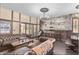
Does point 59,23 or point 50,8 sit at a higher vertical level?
point 50,8

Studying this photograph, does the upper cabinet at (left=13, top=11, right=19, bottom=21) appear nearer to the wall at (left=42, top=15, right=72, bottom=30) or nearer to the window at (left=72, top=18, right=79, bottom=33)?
the wall at (left=42, top=15, right=72, bottom=30)

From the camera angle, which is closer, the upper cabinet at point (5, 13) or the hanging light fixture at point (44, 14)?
the upper cabinet at point (5, 13)

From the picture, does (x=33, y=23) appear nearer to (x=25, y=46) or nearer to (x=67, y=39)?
(x=25, y=46)

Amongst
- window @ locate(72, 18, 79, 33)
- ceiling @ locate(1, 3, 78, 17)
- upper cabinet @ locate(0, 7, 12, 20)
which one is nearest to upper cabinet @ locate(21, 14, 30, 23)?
ceiling @ locate(1, 3, 78, 17)

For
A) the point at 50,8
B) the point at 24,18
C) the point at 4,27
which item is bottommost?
the point at 4,27

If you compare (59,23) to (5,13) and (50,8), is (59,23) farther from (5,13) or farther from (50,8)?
(5,13)

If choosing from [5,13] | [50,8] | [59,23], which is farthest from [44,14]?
[5,13]

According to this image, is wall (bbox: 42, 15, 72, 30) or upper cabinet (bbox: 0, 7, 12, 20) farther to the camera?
wall (bbox: 42, 15, 72, 30)

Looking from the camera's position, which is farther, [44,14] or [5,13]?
[44,14]

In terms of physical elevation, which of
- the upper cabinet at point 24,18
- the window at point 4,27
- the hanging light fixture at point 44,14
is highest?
the hanging light fixture at point 44,14

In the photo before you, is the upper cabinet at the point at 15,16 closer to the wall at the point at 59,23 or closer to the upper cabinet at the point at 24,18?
the upper cabinet at the point at 24,18

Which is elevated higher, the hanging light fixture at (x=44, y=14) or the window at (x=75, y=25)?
the hanging light fixture at (x=44, y=14)

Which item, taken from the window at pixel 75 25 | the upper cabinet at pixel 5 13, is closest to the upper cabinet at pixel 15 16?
the upper cabinet at pixel 5 13
